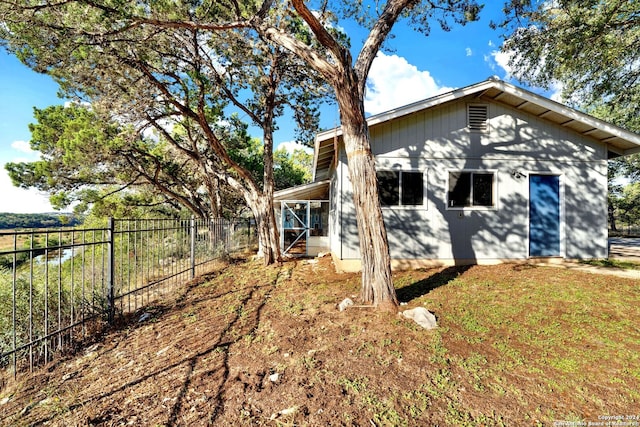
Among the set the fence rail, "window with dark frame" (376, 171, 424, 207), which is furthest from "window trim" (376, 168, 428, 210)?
the fence rail

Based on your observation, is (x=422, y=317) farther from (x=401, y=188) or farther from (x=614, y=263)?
(x=614, y=263)

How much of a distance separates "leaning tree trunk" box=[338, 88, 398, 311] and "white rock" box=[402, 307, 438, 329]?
1.04 ft

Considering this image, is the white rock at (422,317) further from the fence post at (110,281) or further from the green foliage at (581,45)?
the green foliage at (581,45)

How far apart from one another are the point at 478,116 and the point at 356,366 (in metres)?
7.75

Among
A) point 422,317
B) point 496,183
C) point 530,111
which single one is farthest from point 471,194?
point 422,317

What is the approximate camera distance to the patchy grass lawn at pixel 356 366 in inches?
99.8

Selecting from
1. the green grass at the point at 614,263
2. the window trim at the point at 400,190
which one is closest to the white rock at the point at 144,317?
the window trim at the point at 400,190

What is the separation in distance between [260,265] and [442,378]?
735cm

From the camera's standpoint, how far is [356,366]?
10.5 ft

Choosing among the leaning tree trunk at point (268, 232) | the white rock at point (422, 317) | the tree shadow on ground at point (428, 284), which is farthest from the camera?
the leaning tree trunk at point (268, 232)

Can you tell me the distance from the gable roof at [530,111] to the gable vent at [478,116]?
26 cm

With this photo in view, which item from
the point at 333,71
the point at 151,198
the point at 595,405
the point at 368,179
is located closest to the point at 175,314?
the point at 368,179

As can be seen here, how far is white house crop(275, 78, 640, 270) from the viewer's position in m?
7.68

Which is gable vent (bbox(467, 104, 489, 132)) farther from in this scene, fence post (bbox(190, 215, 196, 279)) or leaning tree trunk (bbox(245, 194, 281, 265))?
fence post (bbox(190, 215, 196, 279))
